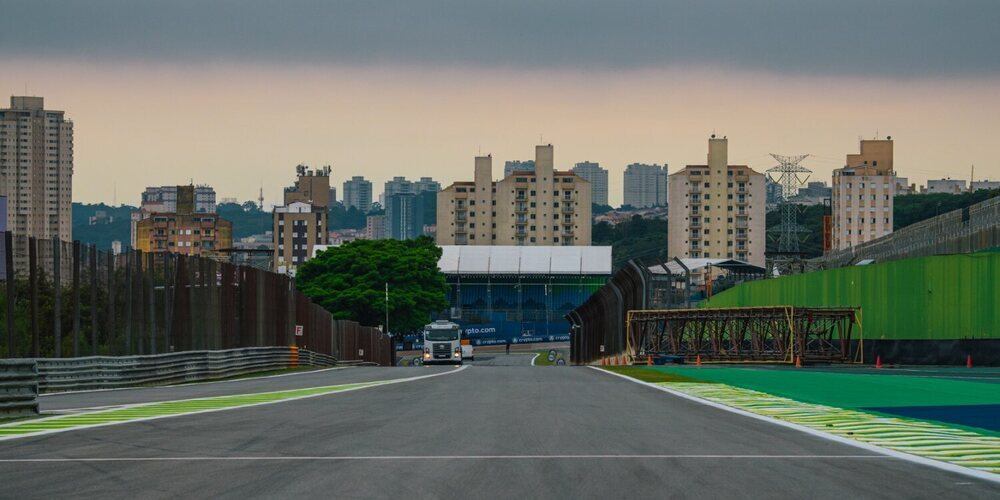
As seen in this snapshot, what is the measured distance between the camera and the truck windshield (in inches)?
3169

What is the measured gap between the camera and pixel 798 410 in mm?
21047

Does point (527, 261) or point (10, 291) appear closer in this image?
point (10, 291)

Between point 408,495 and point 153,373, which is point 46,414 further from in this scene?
point 153,373

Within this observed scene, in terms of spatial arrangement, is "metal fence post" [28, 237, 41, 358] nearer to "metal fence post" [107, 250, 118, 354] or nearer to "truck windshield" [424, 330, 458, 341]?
"metal fence post" [107, 250, 118, 354]

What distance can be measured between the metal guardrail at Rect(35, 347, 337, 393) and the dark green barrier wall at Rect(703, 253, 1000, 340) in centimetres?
2298

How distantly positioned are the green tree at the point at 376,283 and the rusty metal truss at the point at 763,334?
2145 inches

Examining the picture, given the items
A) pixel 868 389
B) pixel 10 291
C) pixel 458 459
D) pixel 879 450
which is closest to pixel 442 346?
pixel 10 291

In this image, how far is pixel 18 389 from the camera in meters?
19.5

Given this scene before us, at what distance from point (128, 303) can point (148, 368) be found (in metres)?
1.80

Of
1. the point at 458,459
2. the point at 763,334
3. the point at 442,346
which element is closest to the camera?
the point at 458,459

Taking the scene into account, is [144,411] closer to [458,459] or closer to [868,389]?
[458,459]

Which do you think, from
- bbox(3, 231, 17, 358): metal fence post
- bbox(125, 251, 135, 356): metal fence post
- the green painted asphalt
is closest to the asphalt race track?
the green painted asphalt

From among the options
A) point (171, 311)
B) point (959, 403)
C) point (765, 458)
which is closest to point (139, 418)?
point (765, 458)

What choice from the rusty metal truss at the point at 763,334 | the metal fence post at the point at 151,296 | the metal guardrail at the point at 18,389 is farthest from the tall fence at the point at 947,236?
the metal guardrail at the point at 18,389
